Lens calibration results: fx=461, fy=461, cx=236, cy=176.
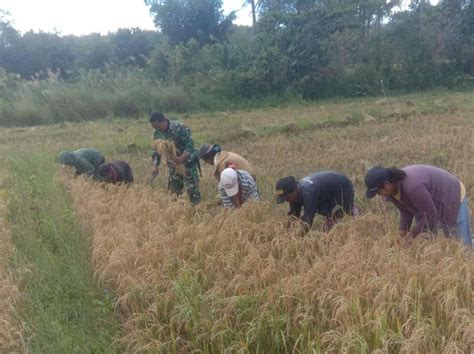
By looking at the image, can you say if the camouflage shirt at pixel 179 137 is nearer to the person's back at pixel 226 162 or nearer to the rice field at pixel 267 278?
the rice field at pixel 267 278

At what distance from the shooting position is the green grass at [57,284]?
11.2 feet

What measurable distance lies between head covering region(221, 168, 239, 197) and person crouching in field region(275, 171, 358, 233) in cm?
66

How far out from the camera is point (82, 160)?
7.97 meters

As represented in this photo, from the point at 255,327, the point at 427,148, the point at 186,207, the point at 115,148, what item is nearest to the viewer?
the point at 255,327

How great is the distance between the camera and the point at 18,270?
4395 millimetres

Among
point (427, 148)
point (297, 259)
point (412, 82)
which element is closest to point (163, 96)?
point (412, 82)

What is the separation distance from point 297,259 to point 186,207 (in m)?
2.03

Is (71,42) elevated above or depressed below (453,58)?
above

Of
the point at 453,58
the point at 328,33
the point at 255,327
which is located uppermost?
the point at 328,33

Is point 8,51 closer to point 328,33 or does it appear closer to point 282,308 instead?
point 328,33

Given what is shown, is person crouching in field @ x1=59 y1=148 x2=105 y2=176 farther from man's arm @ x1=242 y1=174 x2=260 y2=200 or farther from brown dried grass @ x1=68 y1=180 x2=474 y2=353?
man's arm @ x1=242 y1=174 x2=260 y2=200

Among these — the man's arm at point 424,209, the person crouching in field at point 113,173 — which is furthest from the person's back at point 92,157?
the man's arm at point 424,209

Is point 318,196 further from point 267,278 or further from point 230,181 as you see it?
point 267,278

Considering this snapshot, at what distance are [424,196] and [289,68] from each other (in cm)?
1971
